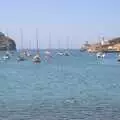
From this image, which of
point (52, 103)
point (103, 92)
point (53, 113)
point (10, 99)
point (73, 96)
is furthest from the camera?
point (103, 92)

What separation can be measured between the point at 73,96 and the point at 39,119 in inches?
470

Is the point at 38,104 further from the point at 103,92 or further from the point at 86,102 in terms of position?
the point at 103,92

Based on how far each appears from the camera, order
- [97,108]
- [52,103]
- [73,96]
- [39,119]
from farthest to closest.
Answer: [73,96], [52,103], [97,108], [39,119]

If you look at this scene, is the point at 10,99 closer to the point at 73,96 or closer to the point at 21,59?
the point at 73,96

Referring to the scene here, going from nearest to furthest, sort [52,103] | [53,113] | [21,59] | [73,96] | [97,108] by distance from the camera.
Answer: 1. [53,113]
2. [97,108]
3. [52,103]
4. [73,96]
5. [21,59]

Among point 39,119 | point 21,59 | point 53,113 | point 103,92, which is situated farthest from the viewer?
point 21,59

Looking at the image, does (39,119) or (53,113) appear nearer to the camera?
(39,119)

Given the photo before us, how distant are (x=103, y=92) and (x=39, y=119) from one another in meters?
16.6

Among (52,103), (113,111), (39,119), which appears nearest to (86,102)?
(52,103)

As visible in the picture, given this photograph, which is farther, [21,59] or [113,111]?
[21,59]

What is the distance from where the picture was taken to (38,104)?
33.5 m

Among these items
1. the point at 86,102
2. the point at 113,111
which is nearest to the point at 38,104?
the point at 86,102

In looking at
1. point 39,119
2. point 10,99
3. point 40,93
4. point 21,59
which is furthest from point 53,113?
point 21,59

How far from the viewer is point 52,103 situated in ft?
112
